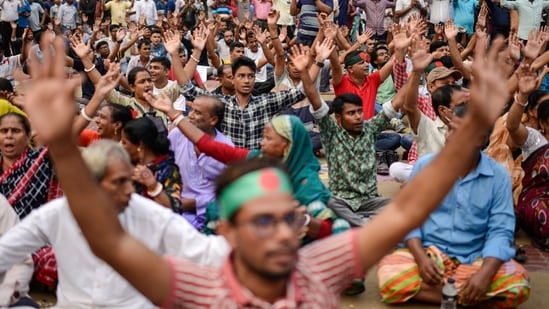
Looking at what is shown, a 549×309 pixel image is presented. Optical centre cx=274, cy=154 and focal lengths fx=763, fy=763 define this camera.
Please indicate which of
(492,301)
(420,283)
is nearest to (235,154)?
(420,283)

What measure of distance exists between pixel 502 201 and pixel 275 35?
13.8 ft

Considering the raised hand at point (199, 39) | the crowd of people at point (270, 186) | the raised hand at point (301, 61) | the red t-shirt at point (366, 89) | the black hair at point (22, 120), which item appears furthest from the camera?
the red t-shirt at point (366, 89)

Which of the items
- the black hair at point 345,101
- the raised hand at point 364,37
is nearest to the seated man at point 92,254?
the black hair at point 345,101

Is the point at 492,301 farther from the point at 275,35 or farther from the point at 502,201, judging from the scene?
the point at 275,35

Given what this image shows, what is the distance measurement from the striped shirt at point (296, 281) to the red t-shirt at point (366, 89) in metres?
5.10

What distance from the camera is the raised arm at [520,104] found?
4547mm

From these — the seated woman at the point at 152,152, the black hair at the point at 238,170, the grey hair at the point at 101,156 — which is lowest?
the seated woman at the point at 152,152

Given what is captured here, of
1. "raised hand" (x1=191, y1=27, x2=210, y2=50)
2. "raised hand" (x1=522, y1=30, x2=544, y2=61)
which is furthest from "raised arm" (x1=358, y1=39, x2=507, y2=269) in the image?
"raised hand" (x1=191, y1=27, x2=210, y2=50)

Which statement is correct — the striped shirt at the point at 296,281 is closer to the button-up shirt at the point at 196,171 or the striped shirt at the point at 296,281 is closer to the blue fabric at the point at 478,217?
the blue fabric at the point at 478,217

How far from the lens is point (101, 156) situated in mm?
2729

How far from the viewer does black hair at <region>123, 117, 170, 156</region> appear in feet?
14.2

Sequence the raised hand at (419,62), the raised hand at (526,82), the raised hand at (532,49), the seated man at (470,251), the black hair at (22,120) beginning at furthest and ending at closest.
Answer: the raised hand at (532,49) < the raised hand at (419,62) < the raised hand at (526,82) < the black hair at (22,120) < the seated man at (470,251)

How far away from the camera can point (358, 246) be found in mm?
1812

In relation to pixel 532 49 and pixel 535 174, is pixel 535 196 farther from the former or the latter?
pixel 532 49
